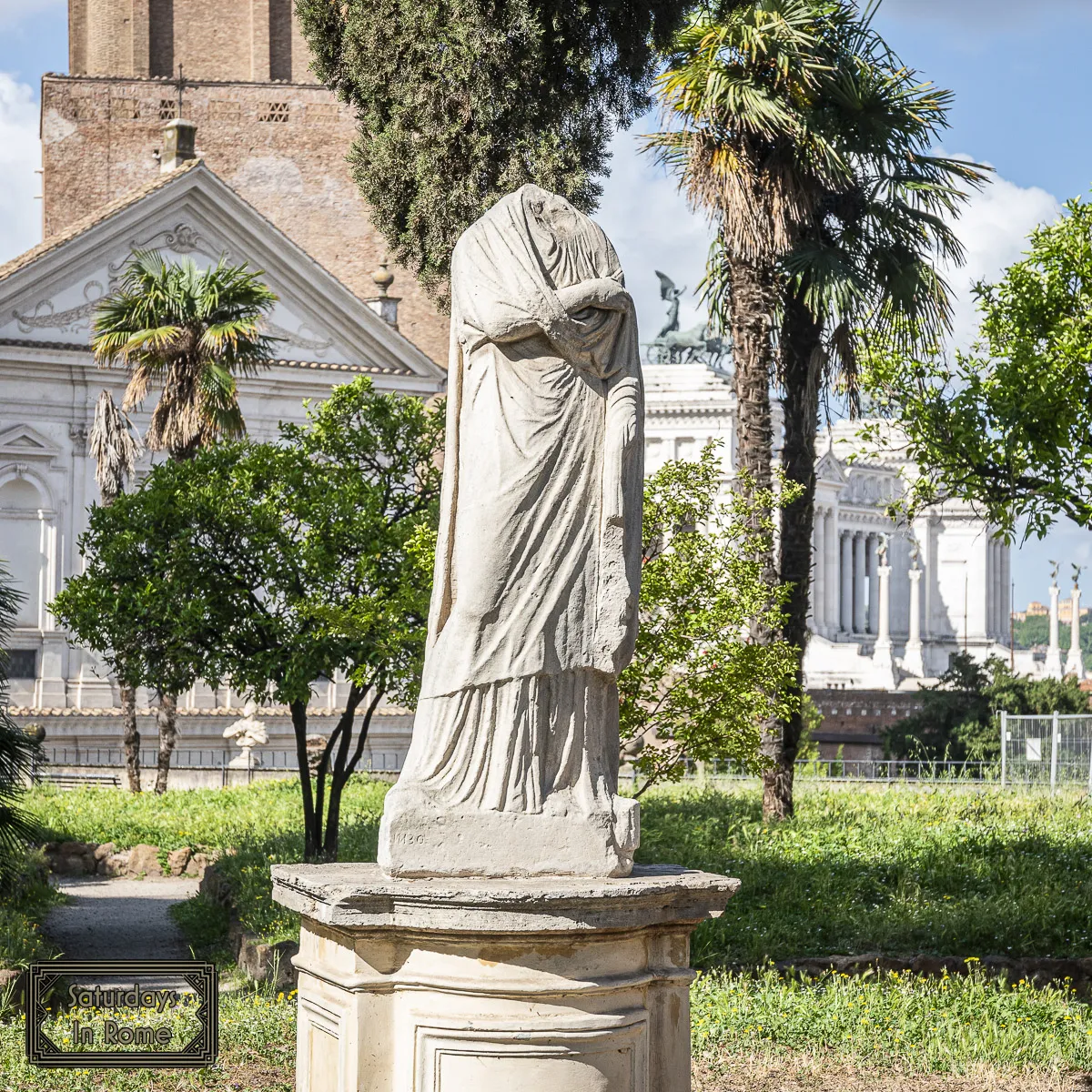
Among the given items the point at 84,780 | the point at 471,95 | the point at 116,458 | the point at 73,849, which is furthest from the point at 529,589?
the point at 84,780

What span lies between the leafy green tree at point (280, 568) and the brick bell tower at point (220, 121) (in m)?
27.0

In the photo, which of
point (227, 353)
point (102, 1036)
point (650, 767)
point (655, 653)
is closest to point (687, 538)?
point (655, 653)

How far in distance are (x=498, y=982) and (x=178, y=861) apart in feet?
54.6

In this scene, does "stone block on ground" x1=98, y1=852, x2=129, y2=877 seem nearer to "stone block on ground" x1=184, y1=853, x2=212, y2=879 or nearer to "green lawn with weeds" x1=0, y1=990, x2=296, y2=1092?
"stone block on ground" x1=184, y1=853, x2=212, y2=879

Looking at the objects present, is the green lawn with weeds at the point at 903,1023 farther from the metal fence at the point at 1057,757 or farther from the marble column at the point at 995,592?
the marble column at the point at 995,592

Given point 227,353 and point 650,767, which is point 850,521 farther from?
point 650,767

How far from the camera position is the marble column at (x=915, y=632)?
83.4 metres

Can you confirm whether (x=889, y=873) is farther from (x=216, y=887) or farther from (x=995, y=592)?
(x=995, y=592)

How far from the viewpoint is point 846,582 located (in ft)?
280

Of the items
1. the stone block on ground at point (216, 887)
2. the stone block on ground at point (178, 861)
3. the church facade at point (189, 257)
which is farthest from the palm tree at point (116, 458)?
the stone block on ground at point (216, 887)

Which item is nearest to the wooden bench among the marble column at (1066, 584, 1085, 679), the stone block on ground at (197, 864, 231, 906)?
the stone block on ground at (197, 864, 231, 906)

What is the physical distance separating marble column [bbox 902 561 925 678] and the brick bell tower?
45.5 m

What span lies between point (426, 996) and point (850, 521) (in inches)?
3262

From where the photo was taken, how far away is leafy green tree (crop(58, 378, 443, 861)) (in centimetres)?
1591
